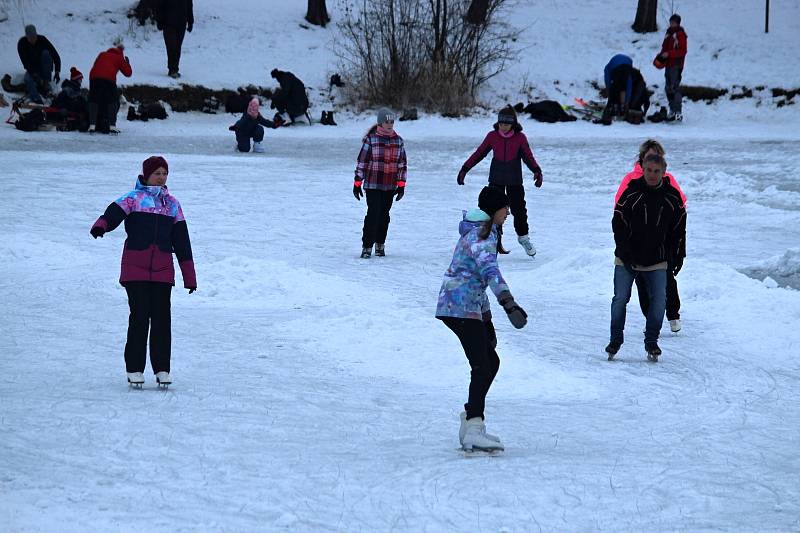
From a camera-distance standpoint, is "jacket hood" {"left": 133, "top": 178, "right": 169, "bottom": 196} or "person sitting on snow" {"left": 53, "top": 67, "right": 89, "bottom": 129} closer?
"jacket hood" {"left": 133, "top": 178, "right": 169, "bottom": 196}

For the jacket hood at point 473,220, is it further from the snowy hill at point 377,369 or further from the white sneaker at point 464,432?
the snowy hill at point 377,369

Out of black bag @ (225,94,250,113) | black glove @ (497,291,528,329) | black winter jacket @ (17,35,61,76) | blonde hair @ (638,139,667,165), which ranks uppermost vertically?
black winter jacket @ (17,35,61,76)

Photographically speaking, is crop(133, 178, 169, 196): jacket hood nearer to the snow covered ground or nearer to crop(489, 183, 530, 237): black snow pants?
the snow covered ground

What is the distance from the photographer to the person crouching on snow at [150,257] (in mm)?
6887

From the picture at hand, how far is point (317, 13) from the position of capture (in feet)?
106

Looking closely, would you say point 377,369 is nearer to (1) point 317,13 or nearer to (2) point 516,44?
(2) point 516,44

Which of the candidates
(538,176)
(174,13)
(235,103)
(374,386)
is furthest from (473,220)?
(235,103)

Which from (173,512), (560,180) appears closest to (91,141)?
(560,180)

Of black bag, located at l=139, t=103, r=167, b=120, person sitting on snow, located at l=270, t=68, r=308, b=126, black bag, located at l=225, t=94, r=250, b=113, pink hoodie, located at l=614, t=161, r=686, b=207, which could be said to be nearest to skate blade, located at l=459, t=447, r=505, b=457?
pink hoodie, located at l=614, t=161, r=686, b=207

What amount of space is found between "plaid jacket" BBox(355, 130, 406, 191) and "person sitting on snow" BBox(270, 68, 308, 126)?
13461 millimetres

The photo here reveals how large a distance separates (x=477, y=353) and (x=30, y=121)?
18425 mm

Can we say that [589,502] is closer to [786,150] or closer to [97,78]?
[786,150]

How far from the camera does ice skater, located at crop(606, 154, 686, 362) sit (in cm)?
773

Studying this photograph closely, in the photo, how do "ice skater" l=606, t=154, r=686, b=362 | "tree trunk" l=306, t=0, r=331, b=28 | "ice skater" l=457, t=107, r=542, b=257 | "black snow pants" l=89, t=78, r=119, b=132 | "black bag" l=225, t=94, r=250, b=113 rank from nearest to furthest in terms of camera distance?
"ice skater" l=606, t=154, r=686, b=362 < "ice skater" l=457, t=107, r=542, b=257 < "black snow pants" l=89, t=78, r=119, b=132 < "black bag" l=225, t=94, r=250, b=113 < "tree trunk" l=306, t=0, r=331, b=28
